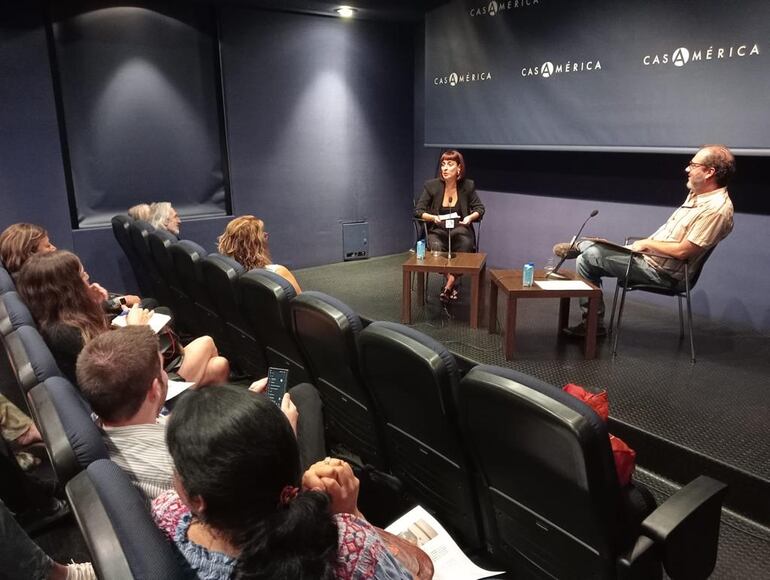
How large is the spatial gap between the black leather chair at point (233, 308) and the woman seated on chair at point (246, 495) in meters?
1.80

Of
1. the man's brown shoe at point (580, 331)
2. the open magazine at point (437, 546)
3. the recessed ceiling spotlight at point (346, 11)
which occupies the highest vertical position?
the recessed ceiling spotlight at point (346, 11)

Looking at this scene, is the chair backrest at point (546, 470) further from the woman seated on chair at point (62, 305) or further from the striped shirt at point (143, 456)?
the woman seated on chair at point (62, 305)

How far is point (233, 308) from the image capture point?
2.92 metres

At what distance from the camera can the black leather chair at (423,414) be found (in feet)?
5.06

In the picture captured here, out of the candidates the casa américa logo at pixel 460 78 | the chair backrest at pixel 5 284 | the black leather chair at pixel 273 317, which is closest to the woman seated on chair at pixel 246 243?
the black leather chair at pixel 273 317

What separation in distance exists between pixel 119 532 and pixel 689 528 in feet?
4.20

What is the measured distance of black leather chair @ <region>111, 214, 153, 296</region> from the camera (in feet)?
14.9

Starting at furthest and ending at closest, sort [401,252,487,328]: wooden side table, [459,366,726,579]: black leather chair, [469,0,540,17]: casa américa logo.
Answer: [469,0,540,17]: casa américa logo, [401,252,487,328]: wooden side table, [459,366,726,579]: black leather chair

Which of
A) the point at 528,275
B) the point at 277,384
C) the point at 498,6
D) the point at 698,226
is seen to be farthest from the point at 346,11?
the point at 277,384

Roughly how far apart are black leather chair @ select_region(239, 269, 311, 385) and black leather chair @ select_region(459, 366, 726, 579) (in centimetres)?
104

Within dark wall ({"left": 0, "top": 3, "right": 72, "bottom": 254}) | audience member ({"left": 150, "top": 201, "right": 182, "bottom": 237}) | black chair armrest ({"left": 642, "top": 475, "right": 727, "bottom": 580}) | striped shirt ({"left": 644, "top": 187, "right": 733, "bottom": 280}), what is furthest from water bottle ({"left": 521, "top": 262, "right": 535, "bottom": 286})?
dark wall ({"left": 0, "top": 3, "right": 72, "bottom": 254})

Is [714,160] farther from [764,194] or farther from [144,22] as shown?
[144,22]

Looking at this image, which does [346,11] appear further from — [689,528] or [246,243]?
[689,528]

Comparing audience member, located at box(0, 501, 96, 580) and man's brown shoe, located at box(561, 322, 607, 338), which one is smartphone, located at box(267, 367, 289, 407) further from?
man's brown shoe, located at box(561, 322, 607, 338)
